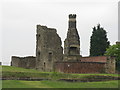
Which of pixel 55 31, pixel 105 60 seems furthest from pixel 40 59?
pixel 105 60

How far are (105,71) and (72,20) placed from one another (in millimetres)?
12147

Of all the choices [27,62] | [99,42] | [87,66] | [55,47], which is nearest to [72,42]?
[55,47]

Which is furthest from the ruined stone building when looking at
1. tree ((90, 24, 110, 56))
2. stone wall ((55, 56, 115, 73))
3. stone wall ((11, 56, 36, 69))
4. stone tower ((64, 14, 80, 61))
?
tree ((90, 24, 110, 56))

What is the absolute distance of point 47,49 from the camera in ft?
148

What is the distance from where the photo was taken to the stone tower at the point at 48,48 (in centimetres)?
4501

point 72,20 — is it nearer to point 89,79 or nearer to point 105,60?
point 105,60

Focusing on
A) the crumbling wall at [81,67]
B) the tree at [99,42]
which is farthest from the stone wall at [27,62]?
the tree at [99,42]

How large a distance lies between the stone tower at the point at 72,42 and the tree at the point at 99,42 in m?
14.4

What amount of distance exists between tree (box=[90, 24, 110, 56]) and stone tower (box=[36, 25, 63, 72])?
15.5 meters

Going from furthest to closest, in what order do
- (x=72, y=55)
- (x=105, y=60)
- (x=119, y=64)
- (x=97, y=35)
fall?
(x=97, y=35) → (x=119, y=64) → (x=72, y=55) → (x=105, y=60)

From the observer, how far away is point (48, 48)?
148 ft

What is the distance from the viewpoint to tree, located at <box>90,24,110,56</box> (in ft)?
195

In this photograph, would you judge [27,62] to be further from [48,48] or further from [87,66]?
[87,66]

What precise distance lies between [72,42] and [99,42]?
16216 millimetres
